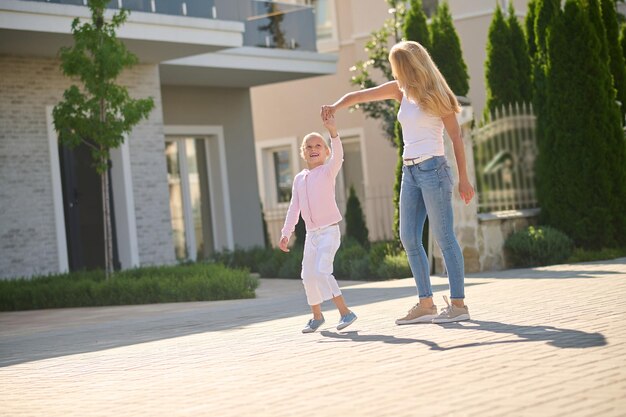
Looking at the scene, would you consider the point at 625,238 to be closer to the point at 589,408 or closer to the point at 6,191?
the point at 6,191

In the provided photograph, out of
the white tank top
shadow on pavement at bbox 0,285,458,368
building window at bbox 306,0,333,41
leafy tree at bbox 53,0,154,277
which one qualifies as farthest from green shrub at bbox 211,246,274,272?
the white tank top

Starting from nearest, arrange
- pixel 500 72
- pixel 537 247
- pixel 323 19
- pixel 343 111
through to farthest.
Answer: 1. pixel 537 247
2. pixel 500 72
3. pixel 343 111
4. pixel 323 19

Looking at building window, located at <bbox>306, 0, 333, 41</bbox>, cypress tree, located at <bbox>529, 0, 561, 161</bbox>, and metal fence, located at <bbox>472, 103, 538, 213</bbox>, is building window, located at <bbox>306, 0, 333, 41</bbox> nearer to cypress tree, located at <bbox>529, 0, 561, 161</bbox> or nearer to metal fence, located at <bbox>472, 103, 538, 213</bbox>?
cypress tree, located at <bbox>529, 0, 561, 161</bbox>

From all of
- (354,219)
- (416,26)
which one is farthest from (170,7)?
(354,219)

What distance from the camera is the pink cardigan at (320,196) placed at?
316 inches

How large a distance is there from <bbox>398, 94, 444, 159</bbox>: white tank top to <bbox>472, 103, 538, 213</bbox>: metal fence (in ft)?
24.1

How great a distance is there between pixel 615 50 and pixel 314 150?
10793 millimetres

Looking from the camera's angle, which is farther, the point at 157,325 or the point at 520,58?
the point at 520,58

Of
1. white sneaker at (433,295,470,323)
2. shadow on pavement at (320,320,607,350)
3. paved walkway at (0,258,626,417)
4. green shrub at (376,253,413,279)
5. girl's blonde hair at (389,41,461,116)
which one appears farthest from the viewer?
green shrub at (376,253,413,279)

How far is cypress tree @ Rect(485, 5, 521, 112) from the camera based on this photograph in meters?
18.8

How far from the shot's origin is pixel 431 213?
754 centimetres

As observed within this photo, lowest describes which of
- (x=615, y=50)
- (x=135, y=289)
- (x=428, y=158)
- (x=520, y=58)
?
(x=135, y=289)

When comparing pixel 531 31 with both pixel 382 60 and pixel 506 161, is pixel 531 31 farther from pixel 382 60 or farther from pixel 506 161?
pixel 382 60

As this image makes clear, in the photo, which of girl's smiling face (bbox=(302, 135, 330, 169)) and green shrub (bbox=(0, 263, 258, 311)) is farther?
green shrub (bbox=(0, 263, 258, 311))
